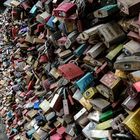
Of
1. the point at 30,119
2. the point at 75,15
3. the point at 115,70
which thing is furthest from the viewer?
the point at 30,119

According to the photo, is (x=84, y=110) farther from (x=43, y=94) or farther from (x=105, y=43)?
(x=43, y=94)

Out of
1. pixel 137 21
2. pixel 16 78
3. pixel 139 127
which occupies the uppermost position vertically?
pixel 137 21

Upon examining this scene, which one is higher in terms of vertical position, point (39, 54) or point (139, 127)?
point (139, 127)

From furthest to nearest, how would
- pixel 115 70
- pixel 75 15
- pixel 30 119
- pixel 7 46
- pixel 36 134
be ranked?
pixel 7 46 → pixel 30 119 → pixel 36 134 → pixel 75 15 → pixel 115 70

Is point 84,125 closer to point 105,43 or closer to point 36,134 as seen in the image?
point 105,43

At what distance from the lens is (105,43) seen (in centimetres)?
332

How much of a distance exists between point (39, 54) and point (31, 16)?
87cm

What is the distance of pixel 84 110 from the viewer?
3602 mm

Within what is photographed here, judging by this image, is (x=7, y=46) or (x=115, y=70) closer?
(x=115, y=70)

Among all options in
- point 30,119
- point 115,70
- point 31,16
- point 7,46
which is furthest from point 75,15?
point 7,46

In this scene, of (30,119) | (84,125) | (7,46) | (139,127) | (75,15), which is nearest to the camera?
(139,127)

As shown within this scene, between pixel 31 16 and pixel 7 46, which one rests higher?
pixel 31 16

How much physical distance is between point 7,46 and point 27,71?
1.61 m

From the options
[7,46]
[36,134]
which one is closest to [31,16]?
[7,46]
